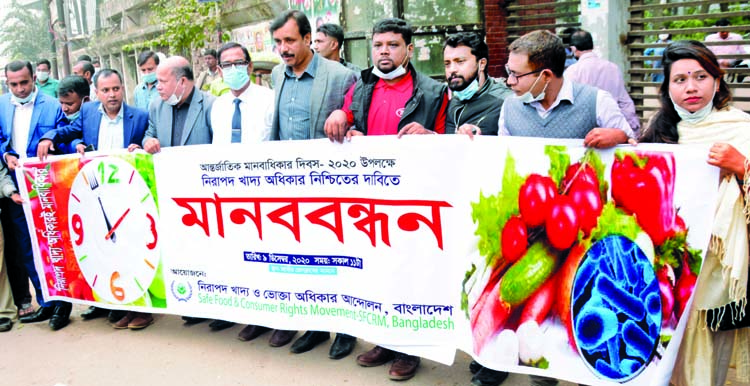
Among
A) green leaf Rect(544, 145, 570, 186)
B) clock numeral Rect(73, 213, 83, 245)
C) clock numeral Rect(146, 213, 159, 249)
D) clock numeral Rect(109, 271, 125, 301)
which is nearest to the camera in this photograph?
green leaf Rect(544, 145, 570, 186)

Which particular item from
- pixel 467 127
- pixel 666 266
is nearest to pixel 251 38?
pixel 467 127

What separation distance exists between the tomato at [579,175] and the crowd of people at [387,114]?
0.12m

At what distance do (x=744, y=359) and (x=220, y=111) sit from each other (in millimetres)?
3661

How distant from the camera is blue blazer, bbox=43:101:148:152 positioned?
582 centimetres

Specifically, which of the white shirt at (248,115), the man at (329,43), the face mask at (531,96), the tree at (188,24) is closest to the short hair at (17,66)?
the white shirt at (248,115)

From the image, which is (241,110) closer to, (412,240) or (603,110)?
(412,240)

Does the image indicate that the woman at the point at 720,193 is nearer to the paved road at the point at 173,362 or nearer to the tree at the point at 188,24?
the paved road at the point at 173,362

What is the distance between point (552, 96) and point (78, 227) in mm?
3728

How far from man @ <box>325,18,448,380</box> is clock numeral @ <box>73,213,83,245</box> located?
236 cm

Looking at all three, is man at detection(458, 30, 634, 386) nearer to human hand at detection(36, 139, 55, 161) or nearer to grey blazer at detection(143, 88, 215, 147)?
grey blazer at detection(143, 88, 215, 147)

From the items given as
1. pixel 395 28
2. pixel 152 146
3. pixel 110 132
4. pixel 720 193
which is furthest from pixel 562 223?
pixel 110 132

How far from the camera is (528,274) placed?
148 inches

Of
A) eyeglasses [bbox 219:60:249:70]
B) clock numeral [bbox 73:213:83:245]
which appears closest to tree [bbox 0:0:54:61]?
clock numeral [bbox 73:213:83:245]

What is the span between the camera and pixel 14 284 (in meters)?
6.29
